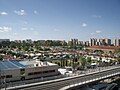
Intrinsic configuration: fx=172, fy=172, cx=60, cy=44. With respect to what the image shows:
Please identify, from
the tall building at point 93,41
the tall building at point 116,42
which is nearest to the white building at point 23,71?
the tall building at point 93,41

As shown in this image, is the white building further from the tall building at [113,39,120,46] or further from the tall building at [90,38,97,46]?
the tall building at [113,39,120,46]

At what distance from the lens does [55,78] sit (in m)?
27.5

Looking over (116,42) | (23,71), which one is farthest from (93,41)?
(23,71)

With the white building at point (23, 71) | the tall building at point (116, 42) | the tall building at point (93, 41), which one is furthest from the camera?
the tall building at point (93, 41)

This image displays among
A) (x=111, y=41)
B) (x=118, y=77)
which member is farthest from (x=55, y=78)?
(x=111, y=41)

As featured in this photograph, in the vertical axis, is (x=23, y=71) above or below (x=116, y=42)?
below

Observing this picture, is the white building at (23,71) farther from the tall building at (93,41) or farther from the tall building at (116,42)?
the tall building at (116,42)

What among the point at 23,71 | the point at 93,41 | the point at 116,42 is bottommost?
the point at 23,71

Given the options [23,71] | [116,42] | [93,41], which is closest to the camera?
[23,71]

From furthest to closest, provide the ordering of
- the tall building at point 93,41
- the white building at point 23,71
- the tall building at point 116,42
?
the tall building at point 93,41 < the tall building at point 116,42 < the white building at point 23,71

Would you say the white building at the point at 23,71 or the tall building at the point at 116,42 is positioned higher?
the tall building at the point at 116,42

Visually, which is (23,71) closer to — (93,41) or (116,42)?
(93,41)

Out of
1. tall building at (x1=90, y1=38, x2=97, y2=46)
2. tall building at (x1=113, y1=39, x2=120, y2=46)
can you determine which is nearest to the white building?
tall building at (x1=90, y1=38, x2=97, y2=46)

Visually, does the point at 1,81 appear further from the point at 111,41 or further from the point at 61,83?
the point at 111,41
